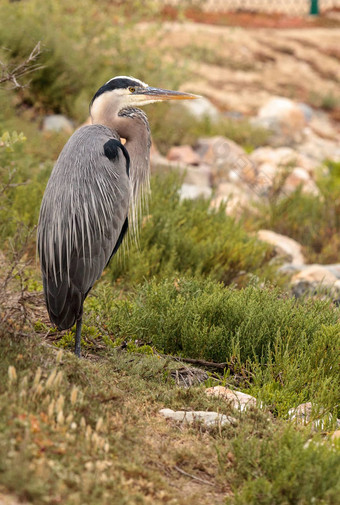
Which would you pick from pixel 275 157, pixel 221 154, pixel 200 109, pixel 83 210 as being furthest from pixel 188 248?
pixel 200 109

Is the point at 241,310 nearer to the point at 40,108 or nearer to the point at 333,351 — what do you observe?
the point at 333,351

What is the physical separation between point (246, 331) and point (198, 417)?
3.61 feet

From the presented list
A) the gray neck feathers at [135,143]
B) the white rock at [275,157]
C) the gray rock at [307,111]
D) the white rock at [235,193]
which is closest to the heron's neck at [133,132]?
the gray neck feathers at [135,143]

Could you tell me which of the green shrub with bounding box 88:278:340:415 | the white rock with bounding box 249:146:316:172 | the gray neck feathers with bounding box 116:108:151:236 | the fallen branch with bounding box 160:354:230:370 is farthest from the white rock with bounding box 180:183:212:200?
the fallen branch with bounding box 160:354:230:370

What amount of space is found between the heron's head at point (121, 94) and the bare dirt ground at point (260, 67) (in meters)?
10.5

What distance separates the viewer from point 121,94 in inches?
181

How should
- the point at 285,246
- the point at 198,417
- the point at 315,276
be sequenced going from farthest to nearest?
the point at 285,246, the point at 315,276, the point at 198,417

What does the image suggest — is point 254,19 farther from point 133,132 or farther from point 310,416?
point 310,416

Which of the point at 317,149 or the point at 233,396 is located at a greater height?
the point at 233,396

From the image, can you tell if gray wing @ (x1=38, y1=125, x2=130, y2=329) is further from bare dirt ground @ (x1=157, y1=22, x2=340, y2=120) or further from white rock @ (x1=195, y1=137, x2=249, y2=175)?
bare dirt ground @ (x1=157, y1=22, x2=340, y2=120)

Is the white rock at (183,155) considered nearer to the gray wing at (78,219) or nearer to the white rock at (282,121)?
the white rock at (282,121)

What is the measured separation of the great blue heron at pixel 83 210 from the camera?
4047 millimetres

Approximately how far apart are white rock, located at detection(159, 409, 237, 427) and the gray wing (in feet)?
2.98

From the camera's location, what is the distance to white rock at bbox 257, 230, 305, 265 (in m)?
7.44
